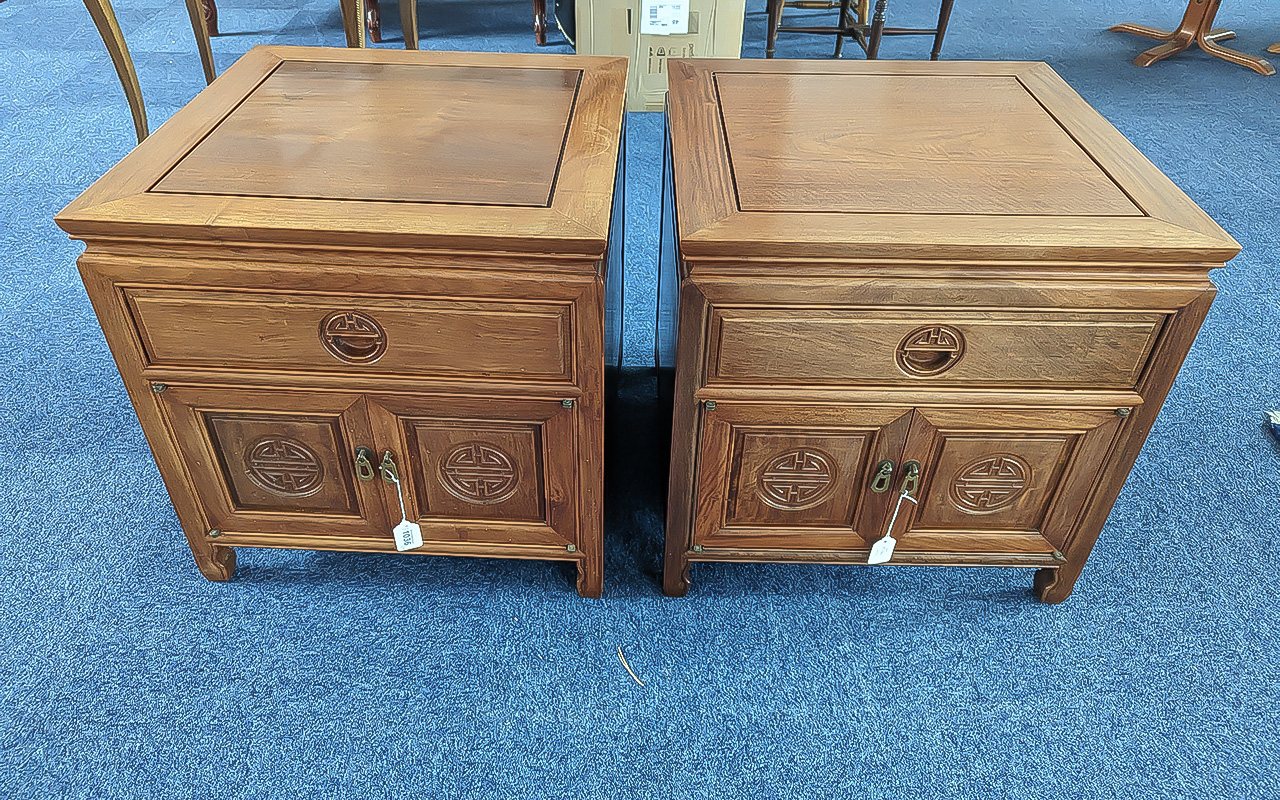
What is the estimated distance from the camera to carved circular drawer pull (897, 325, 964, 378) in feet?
2.42

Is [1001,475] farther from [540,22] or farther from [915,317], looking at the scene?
[540,22]

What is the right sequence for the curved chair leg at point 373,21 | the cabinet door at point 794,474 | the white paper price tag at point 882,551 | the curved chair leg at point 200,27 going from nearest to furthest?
the cabinet door at point 794,474
the white paper price tag at point 882,551
the curved chair leg at point 200,27
the curved chair leg at point 373,21

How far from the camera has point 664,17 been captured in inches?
84.2

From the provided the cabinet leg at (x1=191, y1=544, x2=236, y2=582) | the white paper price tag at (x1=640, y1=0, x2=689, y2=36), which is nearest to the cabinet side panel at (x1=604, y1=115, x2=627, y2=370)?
the cabinet leg at (x1=191, y1=544, x2=236, y2=582)

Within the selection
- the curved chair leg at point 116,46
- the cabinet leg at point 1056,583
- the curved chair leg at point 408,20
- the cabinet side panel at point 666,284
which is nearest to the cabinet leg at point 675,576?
the cabinet side panel at point 666,284

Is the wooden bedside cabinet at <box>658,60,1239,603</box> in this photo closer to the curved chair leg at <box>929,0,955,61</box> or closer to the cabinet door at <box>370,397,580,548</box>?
the cabinet door at <box>370,397,580,548</box>

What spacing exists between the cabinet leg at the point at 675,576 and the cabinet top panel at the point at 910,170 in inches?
15.3

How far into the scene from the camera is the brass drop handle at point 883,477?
32.9 inches

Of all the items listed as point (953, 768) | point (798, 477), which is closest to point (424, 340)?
point (798, 477)

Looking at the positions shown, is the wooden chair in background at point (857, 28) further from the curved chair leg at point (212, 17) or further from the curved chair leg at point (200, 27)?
the curved chair leg at point (212, 17)

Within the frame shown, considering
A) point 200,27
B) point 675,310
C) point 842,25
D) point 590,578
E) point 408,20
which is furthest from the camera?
point 842,25

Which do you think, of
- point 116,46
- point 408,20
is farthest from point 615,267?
point 116,46

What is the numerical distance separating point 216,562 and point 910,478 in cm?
79

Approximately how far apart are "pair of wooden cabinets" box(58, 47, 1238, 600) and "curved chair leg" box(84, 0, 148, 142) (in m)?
0.70
